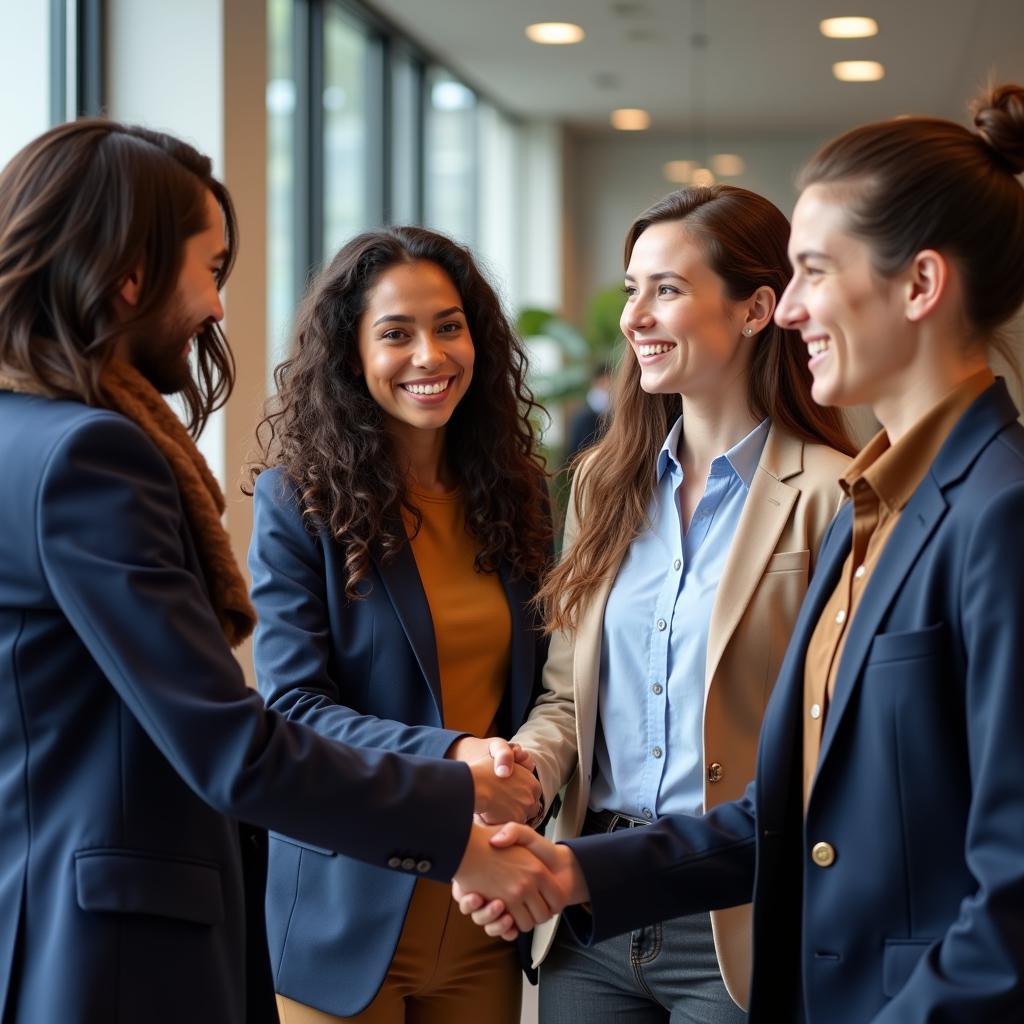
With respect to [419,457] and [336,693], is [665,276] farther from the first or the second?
[336,693]

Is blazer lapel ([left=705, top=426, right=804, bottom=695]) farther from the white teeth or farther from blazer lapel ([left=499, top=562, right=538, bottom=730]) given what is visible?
the white teeth

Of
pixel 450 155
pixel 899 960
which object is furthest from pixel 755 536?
pixel 450 155

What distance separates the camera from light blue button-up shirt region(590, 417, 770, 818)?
2.01 m

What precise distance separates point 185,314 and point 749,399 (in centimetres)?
96

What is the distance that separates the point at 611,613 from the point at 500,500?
0.35m

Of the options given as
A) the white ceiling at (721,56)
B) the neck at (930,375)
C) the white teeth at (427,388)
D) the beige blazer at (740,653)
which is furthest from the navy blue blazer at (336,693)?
the white ceiling at (721,56)

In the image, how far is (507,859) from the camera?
6.23 ft

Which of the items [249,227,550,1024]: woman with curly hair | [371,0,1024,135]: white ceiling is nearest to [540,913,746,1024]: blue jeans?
[249,227,550,1024]: woman with curly hair

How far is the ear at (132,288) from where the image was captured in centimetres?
152

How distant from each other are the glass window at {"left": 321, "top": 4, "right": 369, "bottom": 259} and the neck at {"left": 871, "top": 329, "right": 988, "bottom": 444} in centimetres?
584

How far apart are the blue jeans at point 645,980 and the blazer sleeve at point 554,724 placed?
0.24 m

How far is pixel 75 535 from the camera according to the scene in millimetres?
1413

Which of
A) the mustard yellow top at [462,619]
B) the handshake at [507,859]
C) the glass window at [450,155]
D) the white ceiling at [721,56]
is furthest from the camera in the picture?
the glass window at [450,155]

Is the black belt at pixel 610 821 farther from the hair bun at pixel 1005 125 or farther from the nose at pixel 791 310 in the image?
the hair bun at pixel 1005 125
